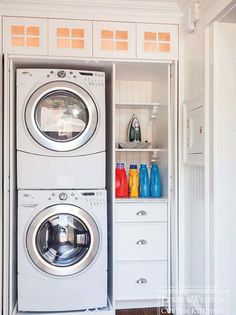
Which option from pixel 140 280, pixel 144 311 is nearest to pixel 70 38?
pixel 140 280

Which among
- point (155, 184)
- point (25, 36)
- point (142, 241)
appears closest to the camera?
point (25, 36)

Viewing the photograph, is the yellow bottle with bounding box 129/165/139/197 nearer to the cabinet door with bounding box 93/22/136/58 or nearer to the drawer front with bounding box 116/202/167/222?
the drawer front with bounding box 116/202/167/222

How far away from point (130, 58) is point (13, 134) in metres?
1.09

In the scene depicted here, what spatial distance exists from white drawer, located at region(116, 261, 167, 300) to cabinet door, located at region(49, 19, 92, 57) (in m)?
1.73

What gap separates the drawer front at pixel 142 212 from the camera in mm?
2750

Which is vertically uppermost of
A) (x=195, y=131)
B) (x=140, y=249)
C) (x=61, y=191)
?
(x=195, y=131)

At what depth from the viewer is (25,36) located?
101 inches

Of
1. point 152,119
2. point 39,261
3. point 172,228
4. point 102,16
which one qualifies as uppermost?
point 102,16

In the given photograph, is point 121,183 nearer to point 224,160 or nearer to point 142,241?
point 142,241

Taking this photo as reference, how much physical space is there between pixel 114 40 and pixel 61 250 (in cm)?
170

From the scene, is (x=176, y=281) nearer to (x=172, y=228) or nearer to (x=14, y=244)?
(x=172, y=228)

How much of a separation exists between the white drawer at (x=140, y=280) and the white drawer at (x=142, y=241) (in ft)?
0.21

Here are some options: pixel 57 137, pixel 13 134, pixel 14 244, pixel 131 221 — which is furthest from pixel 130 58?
pixel 14 244

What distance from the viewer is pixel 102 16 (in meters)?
2.62
